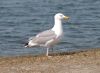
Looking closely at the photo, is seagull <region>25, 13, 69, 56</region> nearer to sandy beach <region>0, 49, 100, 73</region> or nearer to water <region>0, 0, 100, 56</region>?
sandy beach <region>0, 49, 100, 73</region>

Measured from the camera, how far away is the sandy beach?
11.5 metres

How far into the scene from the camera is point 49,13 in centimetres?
2731

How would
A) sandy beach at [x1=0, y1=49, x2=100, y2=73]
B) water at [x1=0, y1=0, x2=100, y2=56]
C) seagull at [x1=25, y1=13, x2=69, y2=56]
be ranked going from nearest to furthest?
sandy beach at [x1=0, y1=49, x2=100, y2=73] < seagull at [x1=25, y1=13, x2=69, y2=56] < water at [x1=0, y1=0, x2=100, y2=56]

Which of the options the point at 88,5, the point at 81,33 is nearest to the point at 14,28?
the point at 81,33

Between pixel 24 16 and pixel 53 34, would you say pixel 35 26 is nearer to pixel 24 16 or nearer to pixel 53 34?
pixel 24 16

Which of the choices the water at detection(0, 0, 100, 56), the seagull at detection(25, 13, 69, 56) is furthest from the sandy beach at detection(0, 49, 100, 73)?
the water at detection(0, 0, 100, 56)

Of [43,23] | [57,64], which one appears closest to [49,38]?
[57,64]

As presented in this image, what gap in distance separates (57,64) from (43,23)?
1199 cm

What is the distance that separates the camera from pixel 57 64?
1227 cm

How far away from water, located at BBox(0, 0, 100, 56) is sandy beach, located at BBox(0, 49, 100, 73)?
3600 mm

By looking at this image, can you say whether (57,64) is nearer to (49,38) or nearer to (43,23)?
(49,38)

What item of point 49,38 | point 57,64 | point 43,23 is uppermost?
point 43,23

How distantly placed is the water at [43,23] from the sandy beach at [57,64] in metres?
3.60

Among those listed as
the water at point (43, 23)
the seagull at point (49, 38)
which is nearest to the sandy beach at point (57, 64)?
the seagull at point (49, 38)
